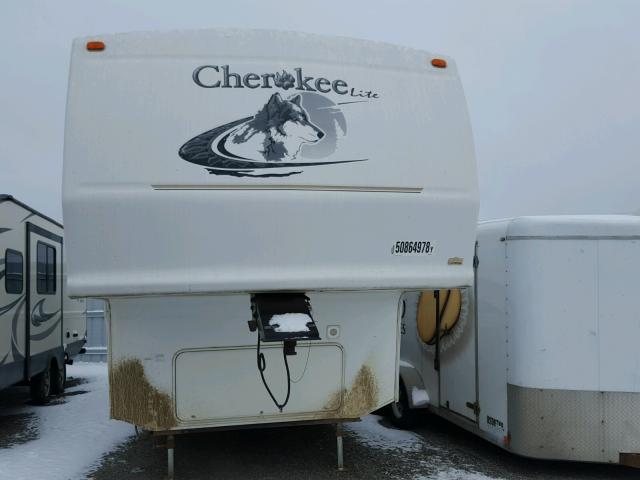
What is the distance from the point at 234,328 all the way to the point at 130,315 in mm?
750

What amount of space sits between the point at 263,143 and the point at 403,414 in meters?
4.09

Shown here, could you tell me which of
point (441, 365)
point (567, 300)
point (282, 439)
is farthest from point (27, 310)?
point (567, 300)

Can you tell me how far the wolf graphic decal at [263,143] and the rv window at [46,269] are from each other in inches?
224

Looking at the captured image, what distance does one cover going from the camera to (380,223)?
4.09m

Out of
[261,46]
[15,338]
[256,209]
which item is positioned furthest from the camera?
[15,338]

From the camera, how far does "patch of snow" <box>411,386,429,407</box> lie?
6.57 meters

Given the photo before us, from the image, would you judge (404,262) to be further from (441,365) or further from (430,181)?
(441,365)

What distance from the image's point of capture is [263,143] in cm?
395

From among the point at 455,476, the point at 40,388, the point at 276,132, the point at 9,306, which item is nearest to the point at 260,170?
the point at 276,132

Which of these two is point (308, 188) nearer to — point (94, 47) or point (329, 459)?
point (94, 47)

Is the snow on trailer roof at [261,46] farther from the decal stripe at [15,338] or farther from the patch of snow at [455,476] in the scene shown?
the decal stripe at [15,338]

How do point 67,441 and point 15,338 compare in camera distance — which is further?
point 15,338

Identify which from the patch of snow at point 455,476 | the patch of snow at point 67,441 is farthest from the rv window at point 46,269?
the patch of snow at point 455,476

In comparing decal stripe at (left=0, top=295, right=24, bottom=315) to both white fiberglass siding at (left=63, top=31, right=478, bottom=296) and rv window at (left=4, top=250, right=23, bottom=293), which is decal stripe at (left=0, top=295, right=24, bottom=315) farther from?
white fiberglass siding at (left=63, top=31, right=478, bottom=296)
